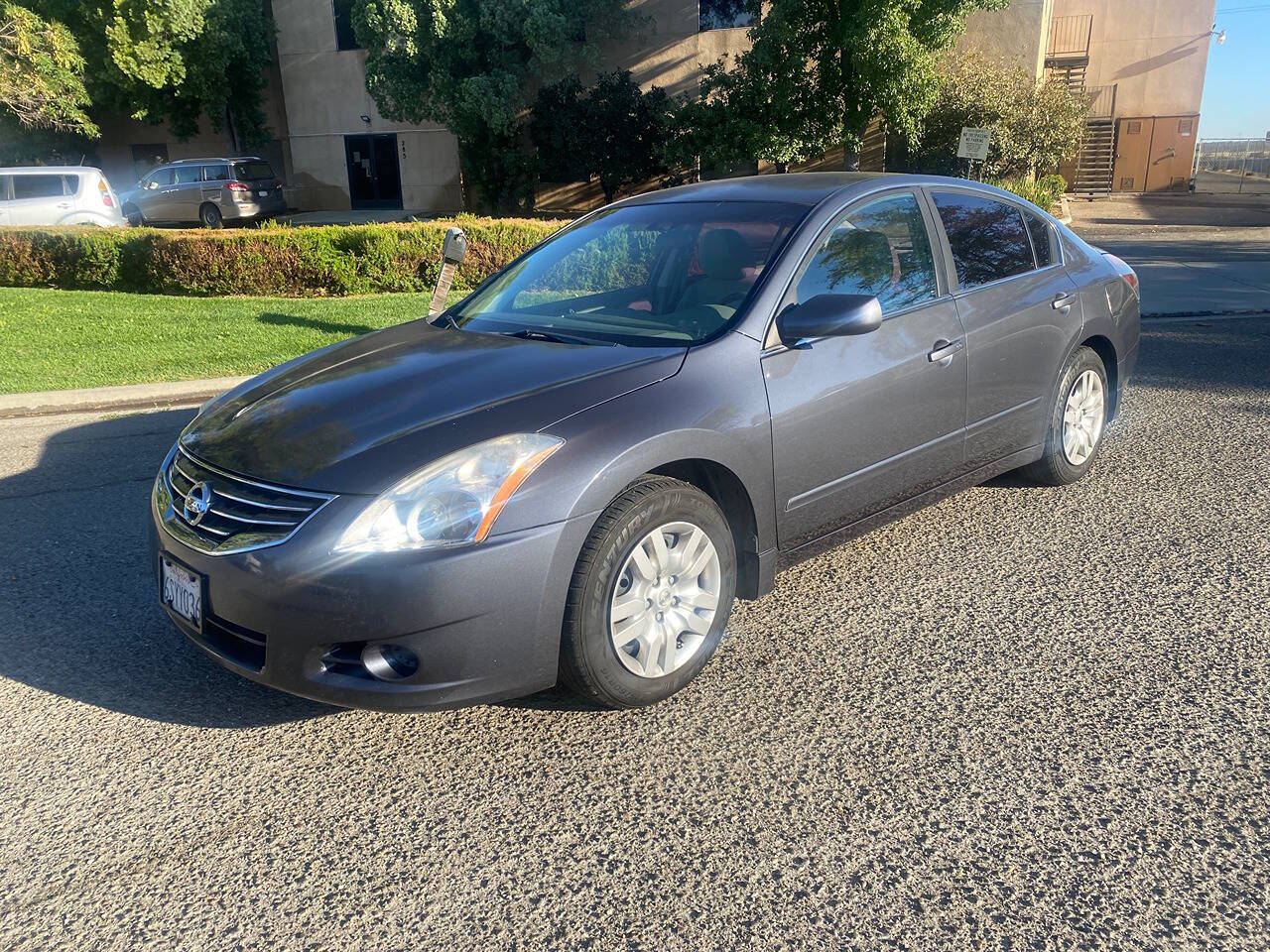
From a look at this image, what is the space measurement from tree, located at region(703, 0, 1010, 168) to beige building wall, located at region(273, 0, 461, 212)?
1028 cm

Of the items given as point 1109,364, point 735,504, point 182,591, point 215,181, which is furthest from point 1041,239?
point 215,181

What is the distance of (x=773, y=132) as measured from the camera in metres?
22.9

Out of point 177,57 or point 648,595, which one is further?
point 177,57

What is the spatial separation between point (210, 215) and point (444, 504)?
27238 mm

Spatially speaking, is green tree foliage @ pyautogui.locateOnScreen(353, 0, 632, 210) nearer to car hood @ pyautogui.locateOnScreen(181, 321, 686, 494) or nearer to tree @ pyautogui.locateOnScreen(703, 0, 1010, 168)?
tree @ pyautogui.locateOnScreen(703, 0, 1010, 168)

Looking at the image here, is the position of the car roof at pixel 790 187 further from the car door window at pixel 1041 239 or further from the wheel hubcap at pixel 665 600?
the wheel hubcap at pixel 665 600

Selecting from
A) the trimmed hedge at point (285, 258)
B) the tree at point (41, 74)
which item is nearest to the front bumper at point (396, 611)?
the trimmed hedge at point (285, 258)

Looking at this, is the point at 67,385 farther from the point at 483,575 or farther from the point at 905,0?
the point at 905,0

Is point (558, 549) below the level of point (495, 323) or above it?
below

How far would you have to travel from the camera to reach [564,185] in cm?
2930

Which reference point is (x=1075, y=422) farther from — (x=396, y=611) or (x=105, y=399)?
(x=105, y=399)

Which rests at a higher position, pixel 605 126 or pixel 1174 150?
pixel 605 126

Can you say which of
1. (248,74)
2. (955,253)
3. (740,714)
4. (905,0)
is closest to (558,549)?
(740,714)

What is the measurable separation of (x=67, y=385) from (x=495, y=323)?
5.91m
